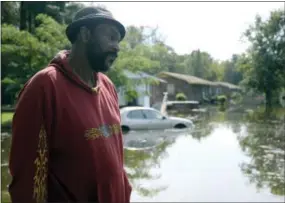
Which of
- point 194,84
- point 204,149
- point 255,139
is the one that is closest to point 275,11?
point 194,84

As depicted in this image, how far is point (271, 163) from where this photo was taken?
11.3m

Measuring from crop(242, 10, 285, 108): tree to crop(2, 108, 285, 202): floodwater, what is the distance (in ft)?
114

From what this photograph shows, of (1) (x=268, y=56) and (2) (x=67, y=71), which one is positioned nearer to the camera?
(2) (x=67, y=71)

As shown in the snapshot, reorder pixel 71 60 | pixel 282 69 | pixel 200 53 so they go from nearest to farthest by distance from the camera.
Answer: pixel 71 60 → pixel 282 69 → pixel 200 53

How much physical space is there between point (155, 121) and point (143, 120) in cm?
60

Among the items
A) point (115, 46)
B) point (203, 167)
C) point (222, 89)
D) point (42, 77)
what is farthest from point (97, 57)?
point (222, 89)

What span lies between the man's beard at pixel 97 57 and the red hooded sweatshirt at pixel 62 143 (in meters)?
0.13

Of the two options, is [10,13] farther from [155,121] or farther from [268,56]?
[268,56]

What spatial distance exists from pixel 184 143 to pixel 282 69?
130ft

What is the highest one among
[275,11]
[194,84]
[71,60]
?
[275,11]

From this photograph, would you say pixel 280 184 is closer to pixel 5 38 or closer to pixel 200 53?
pixel 5 38

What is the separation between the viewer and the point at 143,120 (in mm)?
19625

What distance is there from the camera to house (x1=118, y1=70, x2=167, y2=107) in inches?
1014

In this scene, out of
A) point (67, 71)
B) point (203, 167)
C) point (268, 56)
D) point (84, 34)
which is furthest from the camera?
point (268, 56)
